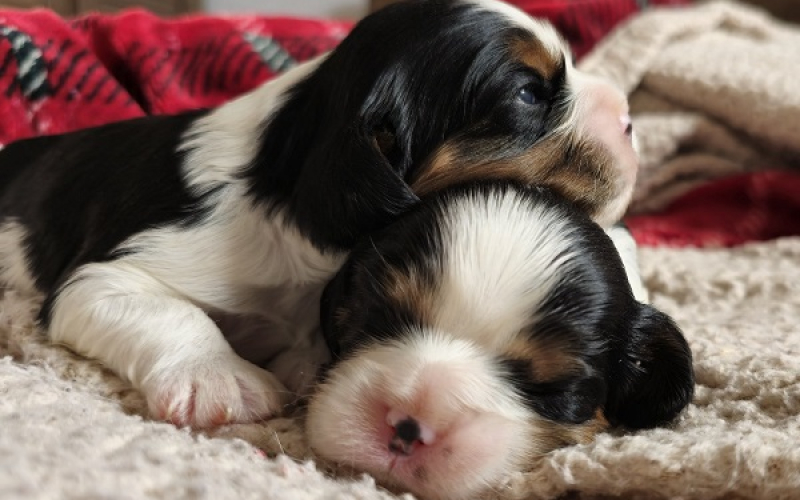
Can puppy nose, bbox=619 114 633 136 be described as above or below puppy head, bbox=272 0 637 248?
below

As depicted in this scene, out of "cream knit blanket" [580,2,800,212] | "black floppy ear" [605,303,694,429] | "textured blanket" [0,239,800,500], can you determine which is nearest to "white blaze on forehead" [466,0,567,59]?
"black floppy ear" [605,303,694,429]

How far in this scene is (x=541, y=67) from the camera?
189cm

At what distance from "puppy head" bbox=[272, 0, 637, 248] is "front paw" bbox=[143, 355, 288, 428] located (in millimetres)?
297

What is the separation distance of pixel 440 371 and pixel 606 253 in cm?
44

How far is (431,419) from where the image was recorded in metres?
1.37

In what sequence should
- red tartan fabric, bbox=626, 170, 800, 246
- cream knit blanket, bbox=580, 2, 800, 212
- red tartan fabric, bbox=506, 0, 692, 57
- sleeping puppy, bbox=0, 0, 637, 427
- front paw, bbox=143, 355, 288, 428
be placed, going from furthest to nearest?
red tartan fabric, bbox=506, 0, 692, 57 < cream knit blanket, bbox=580, 2, 800, 212 < red tartan fabric, bbox=626, 170, 800, 246 < sleeping puppy, bbox=0, 0, 637, 427 < front paw, bbox=143, 355, 288, 428

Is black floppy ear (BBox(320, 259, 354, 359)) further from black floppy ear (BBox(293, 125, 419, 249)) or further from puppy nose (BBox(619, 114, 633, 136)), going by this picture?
puppy nose (BBox(619, 114, 633, 136))

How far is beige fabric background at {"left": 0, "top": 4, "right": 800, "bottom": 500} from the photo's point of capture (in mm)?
1181

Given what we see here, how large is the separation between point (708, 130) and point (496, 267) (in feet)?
7.59

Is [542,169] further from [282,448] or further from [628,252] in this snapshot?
[282,448]

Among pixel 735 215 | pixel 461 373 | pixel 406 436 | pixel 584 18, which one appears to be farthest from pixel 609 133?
pixel 584 18

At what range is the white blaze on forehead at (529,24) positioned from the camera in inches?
75.0

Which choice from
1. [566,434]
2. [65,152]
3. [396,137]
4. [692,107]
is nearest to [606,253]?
[566,434]

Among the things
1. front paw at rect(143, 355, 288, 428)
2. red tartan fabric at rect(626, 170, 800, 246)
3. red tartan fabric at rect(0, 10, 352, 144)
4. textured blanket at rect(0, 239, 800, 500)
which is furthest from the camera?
red tartan fabric at rect(626, 170, 800, 246)
